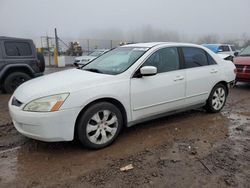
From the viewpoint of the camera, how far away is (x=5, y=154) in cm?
352

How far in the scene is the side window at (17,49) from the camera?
7.43 meters

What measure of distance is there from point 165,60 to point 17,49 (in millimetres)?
5360

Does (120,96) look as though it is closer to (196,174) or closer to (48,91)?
(48,91)

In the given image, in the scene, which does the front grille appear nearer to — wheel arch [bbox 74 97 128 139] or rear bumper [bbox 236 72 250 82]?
wheel arch [bbox 74 97 128 139]

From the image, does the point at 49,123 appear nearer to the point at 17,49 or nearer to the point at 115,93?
the point at 115,93

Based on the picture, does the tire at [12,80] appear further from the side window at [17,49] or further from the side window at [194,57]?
the side window at [194,57]

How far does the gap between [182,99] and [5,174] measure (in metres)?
3.15

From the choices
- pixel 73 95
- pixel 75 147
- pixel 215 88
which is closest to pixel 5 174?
pixel 75 147

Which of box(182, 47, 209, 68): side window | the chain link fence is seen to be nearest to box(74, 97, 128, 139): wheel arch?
box(182, 47, 209, 68): side window

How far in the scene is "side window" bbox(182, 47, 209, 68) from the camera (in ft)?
15.3

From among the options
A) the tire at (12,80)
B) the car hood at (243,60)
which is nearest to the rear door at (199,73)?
the car hood at (243,60)

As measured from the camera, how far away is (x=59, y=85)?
340 centimetres

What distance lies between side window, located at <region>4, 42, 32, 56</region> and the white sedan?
13.1 feet

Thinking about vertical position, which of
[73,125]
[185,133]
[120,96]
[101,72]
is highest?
[101,72]
